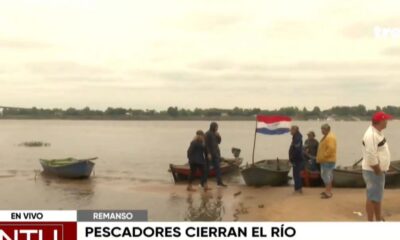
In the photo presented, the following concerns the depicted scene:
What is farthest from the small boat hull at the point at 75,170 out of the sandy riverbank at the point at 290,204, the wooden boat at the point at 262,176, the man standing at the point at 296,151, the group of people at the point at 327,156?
the man standing at the point at 296,151

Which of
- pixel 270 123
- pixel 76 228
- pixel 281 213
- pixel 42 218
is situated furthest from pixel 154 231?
pixel 270 123

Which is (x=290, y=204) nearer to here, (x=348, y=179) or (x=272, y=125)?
(x=272, y=125)

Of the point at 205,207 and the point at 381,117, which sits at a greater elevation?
the point at 381,117

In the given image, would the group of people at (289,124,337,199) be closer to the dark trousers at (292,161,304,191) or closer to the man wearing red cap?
the dark trousers at (292,161,304,191)

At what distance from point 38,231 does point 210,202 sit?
605 centimetres

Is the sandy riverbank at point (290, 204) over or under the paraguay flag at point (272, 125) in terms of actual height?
under

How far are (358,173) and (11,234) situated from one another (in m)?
9.20

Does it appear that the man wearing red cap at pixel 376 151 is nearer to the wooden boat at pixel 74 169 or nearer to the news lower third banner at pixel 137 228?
the news lower third banner at pixel 137 228

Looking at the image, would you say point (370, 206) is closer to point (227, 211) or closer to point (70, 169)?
point (227, 211)

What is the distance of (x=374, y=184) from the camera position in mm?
6496

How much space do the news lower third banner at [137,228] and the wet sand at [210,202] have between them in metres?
2.37

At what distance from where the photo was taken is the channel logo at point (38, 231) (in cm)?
523

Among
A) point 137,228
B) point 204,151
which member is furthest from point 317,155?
point 137,228

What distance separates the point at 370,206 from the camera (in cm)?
664
